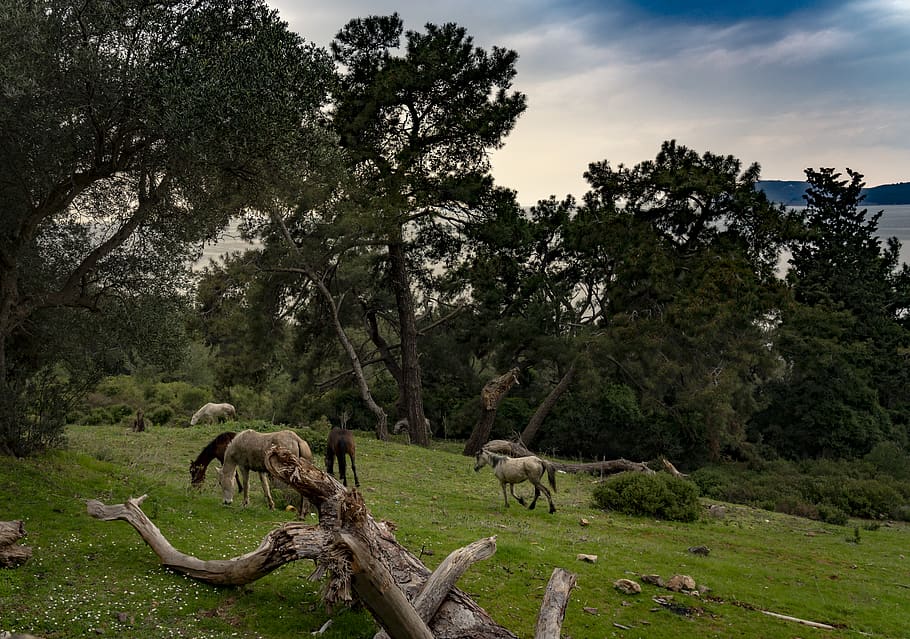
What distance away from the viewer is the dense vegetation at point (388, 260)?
41.2ft

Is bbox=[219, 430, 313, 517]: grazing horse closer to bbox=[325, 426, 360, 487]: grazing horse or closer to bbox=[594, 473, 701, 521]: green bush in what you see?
bbox=[325, 426, 360, 487]: grazing horse

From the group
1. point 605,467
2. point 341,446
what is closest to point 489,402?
point 605,467

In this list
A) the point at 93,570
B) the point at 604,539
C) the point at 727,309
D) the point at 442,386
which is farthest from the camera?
the point at 442,386

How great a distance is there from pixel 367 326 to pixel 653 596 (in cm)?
2972

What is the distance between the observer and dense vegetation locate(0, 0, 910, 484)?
12547 mm

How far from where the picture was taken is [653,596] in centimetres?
1066

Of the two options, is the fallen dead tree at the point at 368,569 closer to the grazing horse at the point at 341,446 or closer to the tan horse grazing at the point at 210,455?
the tan horse grazing at the point at 210,455

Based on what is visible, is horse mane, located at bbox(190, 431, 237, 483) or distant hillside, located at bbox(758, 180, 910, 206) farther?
distant hillside, located at bbox(758, 180, 910, 206)

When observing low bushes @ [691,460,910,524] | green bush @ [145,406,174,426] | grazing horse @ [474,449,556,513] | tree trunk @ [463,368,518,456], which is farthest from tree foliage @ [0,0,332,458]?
low bushes @ [691,460,910,524]

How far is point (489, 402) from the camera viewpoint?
3162cm

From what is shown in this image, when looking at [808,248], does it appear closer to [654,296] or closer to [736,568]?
[654,296]

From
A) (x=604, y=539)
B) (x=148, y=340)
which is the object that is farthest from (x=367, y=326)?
(x=604, y=539)

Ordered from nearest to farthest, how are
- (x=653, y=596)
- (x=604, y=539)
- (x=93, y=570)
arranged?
(x=93, y=570) → (x=653, y=596) → (x=604, y=539)

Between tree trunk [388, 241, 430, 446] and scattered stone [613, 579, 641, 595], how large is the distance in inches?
909
